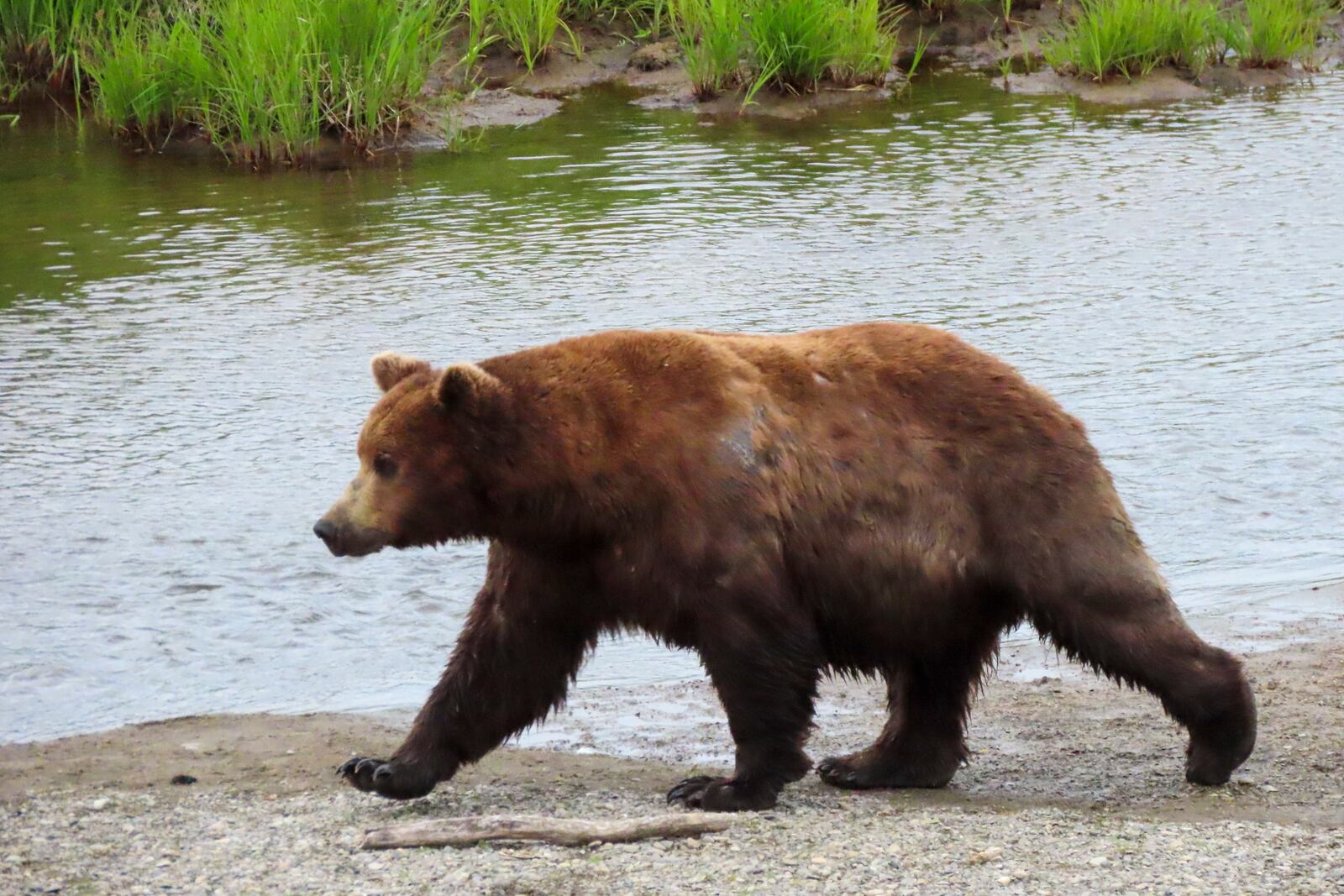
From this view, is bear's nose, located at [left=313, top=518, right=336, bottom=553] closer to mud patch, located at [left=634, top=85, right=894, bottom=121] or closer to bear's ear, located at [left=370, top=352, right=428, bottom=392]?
bear's ear, located at [left=370, top=352, right=428, bottom=392]

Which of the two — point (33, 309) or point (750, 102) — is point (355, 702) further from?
point (750, 102)

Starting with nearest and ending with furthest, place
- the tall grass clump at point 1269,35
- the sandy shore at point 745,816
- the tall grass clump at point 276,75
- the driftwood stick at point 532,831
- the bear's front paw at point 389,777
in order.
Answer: the sandy shore at point 745,816, the driftwood stick at point 532,831, the bear's front paw at point 389,777, the tall grass clump at point 276,75, the tall grass clump at point 1269,35

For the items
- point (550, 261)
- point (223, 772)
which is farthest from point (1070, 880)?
point (550, 261)

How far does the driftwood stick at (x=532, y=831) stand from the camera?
419 cm

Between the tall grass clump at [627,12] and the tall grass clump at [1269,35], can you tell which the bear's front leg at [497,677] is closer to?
the tall grass clump at [627,12]

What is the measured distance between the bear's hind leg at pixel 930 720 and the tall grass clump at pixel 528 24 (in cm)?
1324

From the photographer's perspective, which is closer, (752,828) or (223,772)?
(752,828)

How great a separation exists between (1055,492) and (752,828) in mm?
1212

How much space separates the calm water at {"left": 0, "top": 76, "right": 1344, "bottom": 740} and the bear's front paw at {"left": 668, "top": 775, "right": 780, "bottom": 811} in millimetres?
1475

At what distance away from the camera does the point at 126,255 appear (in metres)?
12.1

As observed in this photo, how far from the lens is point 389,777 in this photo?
4875 millimetres

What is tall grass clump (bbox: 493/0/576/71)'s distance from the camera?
58.0 ft

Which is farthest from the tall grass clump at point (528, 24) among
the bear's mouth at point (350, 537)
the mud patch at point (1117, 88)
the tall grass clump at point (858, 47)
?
the bear's mouth at point (350, 537)

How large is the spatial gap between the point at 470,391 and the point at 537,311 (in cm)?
583
